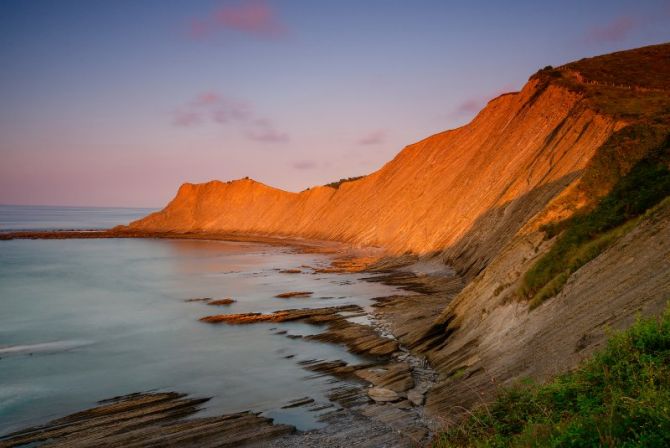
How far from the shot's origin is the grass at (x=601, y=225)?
14141mm

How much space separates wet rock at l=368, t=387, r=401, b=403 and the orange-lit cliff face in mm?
17272

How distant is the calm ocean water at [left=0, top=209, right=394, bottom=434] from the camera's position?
55.0 feet

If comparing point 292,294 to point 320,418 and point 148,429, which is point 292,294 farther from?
point 148,429

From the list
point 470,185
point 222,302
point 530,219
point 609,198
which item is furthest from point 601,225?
point 470,185

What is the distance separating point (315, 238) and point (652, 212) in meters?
75.8

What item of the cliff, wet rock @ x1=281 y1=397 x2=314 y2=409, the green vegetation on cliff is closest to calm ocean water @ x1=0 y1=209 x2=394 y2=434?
wet rock @ x1=281 y1=397 x2=314 y2=409

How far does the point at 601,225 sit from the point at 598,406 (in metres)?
9.78

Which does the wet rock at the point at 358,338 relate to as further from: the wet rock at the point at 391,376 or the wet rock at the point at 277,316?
the wet rock at the point at 277,316

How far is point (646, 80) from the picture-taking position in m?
43.4

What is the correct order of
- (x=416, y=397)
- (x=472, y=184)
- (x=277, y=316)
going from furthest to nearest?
(x=472, y=184)
(x=277, y=316)
(x=416, y=397)

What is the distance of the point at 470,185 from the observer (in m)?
45.2

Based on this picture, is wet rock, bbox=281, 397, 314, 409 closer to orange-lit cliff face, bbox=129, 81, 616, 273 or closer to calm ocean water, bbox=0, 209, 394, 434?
calm ocean water, bbox=0, 209, 394, 434

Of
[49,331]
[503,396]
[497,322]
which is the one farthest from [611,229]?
[49,331]

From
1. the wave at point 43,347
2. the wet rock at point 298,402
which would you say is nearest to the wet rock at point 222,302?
the wave at point 43,347
